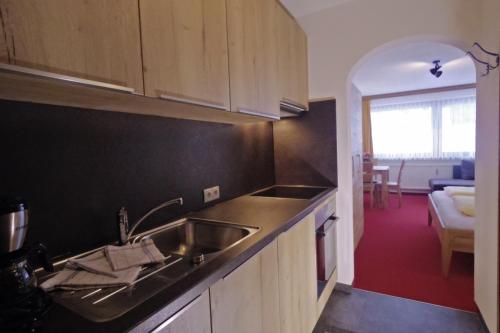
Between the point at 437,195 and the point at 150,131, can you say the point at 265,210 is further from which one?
the point at 437,195

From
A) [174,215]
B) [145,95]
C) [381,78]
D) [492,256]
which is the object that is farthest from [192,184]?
[381,78]

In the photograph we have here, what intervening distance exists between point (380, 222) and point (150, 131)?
4.04 m

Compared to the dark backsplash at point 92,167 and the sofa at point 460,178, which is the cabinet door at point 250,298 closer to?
the dark backsplash at point 92,167

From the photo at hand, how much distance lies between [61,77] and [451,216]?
10.7ft

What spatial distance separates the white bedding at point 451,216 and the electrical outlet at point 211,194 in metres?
2.21

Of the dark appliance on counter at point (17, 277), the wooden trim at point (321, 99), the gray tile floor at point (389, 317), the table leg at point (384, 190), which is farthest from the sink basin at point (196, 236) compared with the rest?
the table leg at point (384, 190)

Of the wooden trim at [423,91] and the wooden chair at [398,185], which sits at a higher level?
the wooden trim at [423,91]

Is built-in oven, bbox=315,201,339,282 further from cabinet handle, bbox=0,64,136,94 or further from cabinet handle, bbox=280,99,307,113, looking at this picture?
cabinet handle, bbox=0,64,136,94

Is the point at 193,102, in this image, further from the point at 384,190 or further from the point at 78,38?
the point at 384,190

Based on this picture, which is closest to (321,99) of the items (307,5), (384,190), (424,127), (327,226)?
(307,5)

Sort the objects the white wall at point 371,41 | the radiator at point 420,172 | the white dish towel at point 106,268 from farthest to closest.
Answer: the radiator at point 420,172 < the white wall at point 371,41 < the white dish towel at point 106,268

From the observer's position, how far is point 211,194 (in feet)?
5.47

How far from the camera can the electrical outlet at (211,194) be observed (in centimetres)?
162

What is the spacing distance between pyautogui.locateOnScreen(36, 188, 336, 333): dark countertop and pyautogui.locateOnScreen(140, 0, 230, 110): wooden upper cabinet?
2.00 ft
